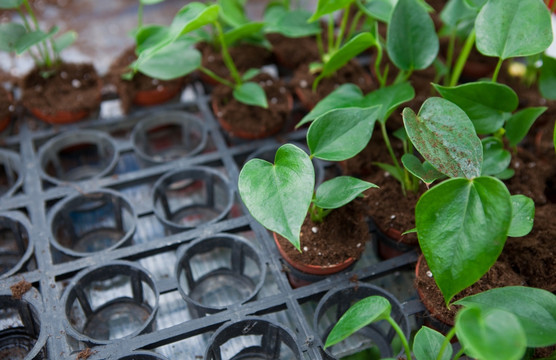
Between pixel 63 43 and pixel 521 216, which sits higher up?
pixel 63 43

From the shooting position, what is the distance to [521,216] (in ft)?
2.90

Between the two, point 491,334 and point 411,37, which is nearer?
point 491,334

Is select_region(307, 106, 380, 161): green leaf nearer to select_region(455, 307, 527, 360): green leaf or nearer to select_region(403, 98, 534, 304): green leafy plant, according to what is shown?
select_region(403, 98, 534, 304): green leafy plant

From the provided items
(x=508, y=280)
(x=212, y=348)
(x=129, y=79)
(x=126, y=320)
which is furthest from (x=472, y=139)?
(x=129, y=79)

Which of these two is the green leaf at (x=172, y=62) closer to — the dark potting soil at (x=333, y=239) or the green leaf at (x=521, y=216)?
the dark potting soil at (x=333, y=239)

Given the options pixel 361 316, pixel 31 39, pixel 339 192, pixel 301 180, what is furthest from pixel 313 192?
pixel 31 39

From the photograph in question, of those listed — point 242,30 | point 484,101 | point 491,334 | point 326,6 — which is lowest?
point 491,334

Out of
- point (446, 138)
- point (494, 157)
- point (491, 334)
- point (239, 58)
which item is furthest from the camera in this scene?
point (239, 58)

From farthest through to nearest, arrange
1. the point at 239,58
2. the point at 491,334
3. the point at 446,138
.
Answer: the point at 239,58 → the point at 446,138 → the point at 491,334

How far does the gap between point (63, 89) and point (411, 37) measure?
2.88ft

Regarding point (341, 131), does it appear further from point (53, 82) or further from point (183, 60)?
point (53, 82)

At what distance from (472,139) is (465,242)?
19 centimetres

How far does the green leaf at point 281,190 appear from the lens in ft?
2.45

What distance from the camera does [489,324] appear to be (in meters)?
0.58
